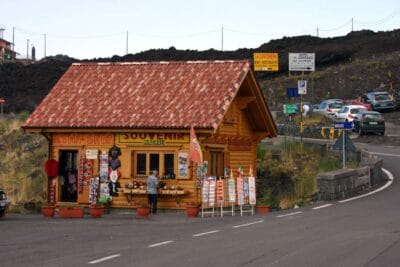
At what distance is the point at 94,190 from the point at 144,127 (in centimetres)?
300

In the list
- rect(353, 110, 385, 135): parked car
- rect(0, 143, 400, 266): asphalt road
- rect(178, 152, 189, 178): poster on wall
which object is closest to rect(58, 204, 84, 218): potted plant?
rect(0, 143, 400, 266): asphalt road

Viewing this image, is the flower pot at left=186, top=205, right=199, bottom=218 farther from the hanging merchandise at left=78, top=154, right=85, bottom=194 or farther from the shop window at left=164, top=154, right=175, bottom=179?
the hanging merchandise at left=78, top=154, right=85, bottom=194

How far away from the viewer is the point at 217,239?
54.3ft

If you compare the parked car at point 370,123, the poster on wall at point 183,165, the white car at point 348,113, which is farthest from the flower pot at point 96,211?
the white car at point 348,113

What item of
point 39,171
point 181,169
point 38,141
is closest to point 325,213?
point 181,169

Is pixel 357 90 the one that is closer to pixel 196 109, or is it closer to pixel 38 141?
pixel 38 141

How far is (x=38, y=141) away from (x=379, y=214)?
30.2 m

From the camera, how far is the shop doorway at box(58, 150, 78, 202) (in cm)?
Answer: 2922

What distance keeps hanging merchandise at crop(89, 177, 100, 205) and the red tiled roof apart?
6.37 ft

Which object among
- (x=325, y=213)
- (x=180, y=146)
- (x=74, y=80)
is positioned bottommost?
(x=325, y=213)

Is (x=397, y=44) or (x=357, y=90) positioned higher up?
(x=397, y=44)

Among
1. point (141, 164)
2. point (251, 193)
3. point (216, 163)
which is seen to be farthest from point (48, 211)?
point (251, 193)

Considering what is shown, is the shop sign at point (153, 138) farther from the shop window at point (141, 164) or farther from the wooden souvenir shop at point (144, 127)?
the shop window at point (141, 164)

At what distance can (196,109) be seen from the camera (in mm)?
27547
